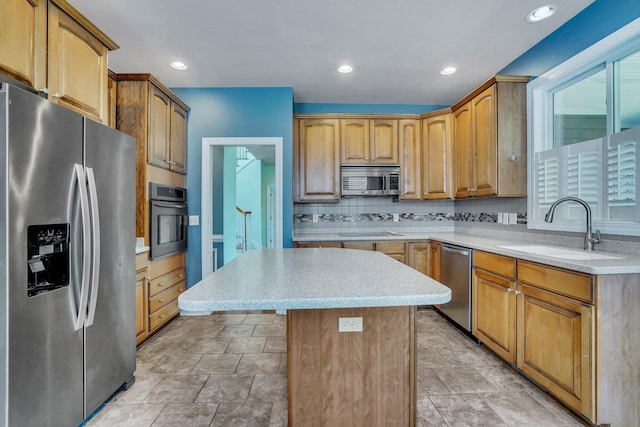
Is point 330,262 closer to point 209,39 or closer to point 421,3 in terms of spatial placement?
point 421,3

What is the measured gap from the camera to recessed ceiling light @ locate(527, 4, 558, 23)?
7.36 feet

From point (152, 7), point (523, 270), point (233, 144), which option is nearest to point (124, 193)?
point (152, 7)

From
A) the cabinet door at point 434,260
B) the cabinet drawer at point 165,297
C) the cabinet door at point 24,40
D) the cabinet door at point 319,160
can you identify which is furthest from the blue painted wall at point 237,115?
the cabinet door at point 24,40

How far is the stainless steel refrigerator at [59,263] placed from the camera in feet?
4.23

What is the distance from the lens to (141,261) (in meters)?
2.59

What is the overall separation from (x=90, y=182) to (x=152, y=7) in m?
1.43

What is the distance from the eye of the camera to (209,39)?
2.65 meters

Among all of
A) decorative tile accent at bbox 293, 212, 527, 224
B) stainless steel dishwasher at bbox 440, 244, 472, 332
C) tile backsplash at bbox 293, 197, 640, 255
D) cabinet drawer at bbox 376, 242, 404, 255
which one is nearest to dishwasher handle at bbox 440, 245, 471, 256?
stainless steel dishwasher at bbox 440, 244, 472, 332

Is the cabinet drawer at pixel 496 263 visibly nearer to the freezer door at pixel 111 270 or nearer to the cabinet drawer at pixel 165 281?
the freezer door at pixel 111 270

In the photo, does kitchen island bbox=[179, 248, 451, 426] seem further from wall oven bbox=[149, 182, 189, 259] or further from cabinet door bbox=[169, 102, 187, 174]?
cabinet door bbox=[169, 102, 187, 174]

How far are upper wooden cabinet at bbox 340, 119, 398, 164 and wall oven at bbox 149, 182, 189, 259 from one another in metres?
2.02

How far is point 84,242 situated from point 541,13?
3403 mm

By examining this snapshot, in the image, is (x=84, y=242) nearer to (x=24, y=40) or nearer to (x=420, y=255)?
(x=24, y=40)

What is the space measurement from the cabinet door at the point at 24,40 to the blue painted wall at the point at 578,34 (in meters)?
3.53
